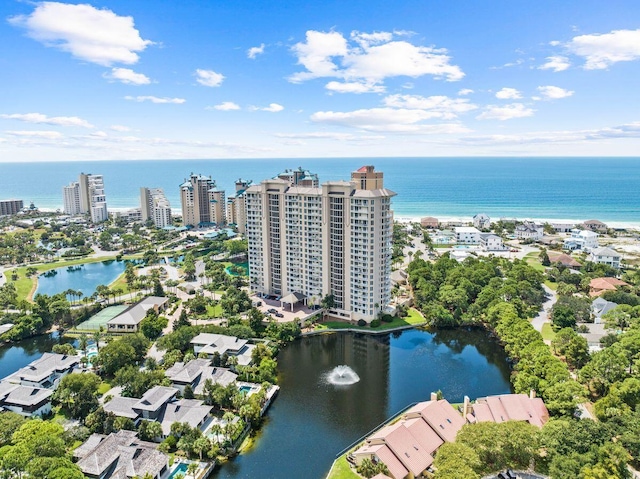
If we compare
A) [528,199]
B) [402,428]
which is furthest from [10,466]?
[528,199]

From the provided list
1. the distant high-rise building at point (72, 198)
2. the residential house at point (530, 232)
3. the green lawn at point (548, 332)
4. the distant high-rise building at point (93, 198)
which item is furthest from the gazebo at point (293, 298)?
the distant high-rise building at point (72, 198)

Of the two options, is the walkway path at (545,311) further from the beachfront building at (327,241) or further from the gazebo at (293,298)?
the gazebo at (293,298)

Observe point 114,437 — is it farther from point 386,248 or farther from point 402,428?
point 386,248

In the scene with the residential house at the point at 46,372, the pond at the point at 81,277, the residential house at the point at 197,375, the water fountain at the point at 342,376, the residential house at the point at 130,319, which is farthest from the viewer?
the pond at the point at 81,277

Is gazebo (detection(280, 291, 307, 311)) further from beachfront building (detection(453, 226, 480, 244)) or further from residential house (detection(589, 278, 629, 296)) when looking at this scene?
beachfront building (detection(453, 226, 480, 244))

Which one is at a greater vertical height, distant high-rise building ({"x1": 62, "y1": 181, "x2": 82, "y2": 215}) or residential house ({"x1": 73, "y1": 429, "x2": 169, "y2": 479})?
distant high-rise building ({"x1": 62, "y1": 181, "x2": 82, "y2": 215})

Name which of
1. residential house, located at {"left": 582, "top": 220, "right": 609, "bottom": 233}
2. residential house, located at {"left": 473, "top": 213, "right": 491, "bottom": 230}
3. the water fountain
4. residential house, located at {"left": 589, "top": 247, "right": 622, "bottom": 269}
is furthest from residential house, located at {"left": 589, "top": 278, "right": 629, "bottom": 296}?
residential house, located at {"left": 473, "top": 213, "right": 491, "bottom": 230}

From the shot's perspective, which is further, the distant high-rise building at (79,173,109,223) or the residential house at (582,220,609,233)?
the distant high-rise building at (79,173,109,223)
